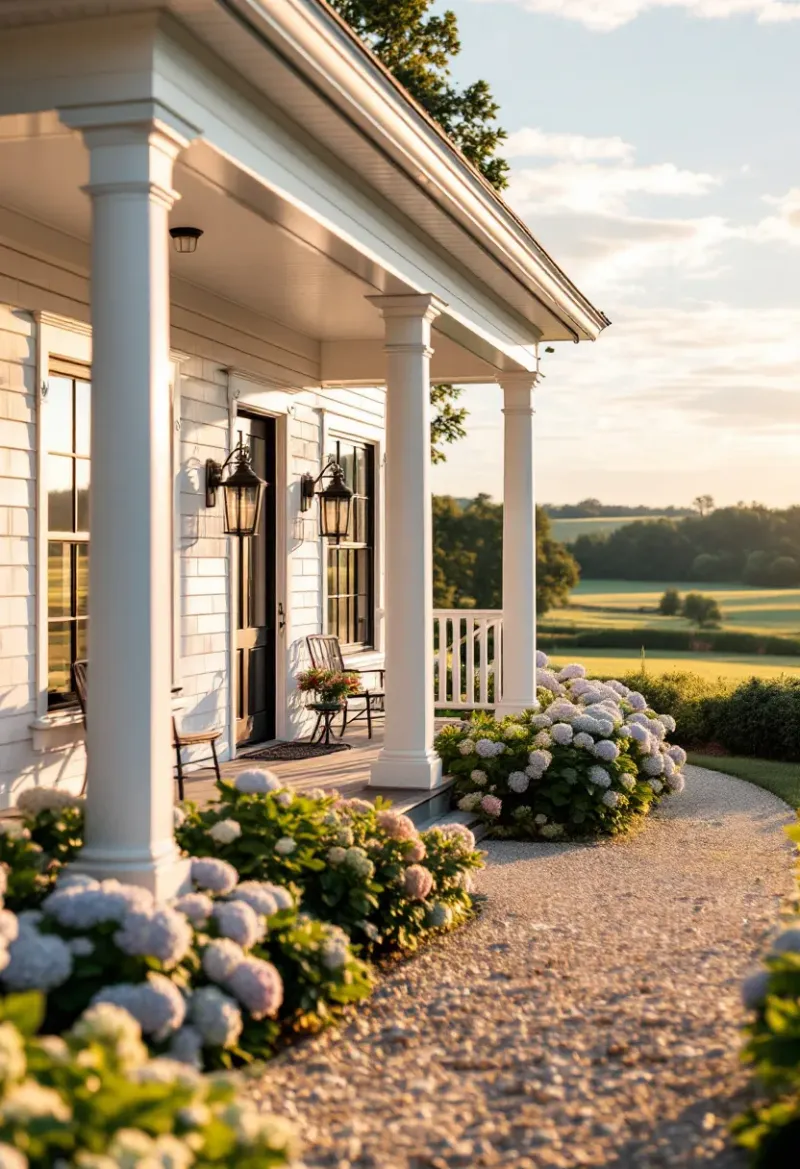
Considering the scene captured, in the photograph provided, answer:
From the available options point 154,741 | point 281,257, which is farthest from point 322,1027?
point 281,257

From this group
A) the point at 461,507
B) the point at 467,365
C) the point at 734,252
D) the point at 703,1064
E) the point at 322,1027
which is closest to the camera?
the point at 703,1064

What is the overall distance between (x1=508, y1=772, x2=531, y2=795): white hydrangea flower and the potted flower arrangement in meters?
1.83

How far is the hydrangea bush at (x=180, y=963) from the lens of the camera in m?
3.38

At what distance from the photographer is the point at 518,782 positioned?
780 centimetres

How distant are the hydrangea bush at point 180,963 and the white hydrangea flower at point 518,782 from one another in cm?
372

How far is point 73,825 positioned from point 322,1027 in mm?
1077

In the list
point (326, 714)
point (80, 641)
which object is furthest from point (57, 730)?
point (326, 714)

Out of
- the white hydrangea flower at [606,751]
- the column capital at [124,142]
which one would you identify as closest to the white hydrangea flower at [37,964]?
the column capital at [124,142]

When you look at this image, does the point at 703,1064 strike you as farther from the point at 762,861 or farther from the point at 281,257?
the point at 281,257

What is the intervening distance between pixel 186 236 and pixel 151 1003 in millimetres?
4263

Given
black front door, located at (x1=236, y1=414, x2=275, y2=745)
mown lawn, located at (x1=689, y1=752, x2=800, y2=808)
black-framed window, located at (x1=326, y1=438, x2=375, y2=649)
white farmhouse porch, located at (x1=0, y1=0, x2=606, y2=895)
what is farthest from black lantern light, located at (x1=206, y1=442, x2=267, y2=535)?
mown lawn, located at (x1=689, y1=752, x2=800, y2=808)

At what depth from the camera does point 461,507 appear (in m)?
30.2

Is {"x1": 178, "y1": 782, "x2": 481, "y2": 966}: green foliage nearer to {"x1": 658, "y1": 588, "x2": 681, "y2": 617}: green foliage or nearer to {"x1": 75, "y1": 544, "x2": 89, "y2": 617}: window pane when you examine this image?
{"x1": 75, "y1": 544, "x2": 89, "y2": 617}: window pane

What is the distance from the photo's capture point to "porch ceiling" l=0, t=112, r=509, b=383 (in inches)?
204
